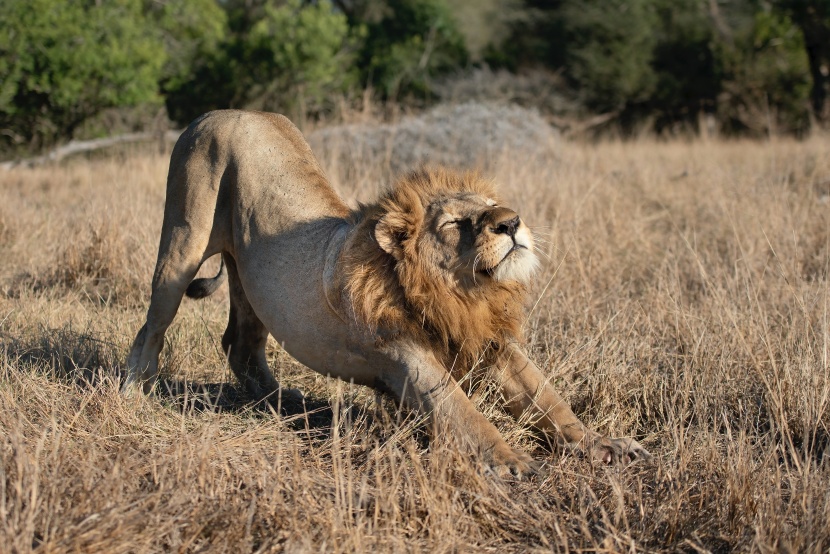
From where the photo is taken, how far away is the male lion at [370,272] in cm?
326

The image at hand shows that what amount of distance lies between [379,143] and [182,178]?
6.33 meters

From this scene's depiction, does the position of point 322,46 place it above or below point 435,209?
below

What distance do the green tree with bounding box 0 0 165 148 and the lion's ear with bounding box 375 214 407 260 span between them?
39.8 ft

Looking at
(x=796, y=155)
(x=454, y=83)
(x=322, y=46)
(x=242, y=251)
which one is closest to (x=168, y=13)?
(x=322, y=46)

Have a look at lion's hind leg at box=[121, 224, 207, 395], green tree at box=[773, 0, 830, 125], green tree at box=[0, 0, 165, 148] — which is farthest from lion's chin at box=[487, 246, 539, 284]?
green tree at box=[773, 0, 830, 125]

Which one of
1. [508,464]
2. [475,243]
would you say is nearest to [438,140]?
[475,243]

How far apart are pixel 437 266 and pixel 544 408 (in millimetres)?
715

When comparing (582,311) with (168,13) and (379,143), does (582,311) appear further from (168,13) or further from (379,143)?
(168,13)

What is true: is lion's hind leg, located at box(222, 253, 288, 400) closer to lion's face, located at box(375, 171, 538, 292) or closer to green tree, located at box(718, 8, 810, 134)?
lion's face, located at box(375, 171, 538, 292)

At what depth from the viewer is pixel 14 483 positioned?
2582 mm

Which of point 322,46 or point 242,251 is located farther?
point 322,46

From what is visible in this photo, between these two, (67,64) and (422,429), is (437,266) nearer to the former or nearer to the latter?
(422,429)

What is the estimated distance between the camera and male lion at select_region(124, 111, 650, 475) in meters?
3.26

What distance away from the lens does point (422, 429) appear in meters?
3.38
